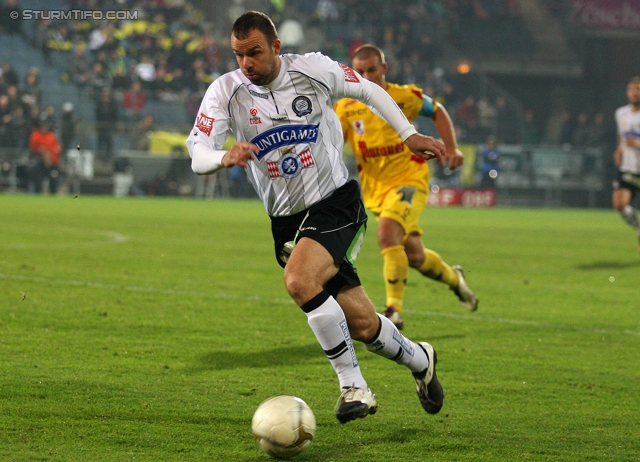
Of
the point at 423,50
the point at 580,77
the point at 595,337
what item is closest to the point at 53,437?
the point at 595,337

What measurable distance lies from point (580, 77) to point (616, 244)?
74.5 feet

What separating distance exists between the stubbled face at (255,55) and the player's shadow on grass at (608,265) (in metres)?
8.98

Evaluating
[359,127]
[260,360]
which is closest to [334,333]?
[260,360]

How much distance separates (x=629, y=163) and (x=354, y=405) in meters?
12.3

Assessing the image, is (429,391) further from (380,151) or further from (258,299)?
(258,299)

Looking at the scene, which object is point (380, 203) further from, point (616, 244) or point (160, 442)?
point (616, 244)

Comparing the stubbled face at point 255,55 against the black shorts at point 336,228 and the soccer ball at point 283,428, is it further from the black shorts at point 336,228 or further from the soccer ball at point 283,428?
the soccer ball at point 283,428

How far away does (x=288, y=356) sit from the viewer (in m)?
6.29

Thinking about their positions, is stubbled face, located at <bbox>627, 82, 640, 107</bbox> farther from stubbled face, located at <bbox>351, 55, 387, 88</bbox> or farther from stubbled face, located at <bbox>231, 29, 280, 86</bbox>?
stubbled face, located at <bbox>231, 29, 280, 86</bbox>

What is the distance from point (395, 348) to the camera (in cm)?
484

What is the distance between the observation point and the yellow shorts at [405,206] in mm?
7909

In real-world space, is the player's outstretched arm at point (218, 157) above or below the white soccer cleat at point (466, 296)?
above

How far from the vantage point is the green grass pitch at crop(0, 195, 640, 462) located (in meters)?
Result: 4.21

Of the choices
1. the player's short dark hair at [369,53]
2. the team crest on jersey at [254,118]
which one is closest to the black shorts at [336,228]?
the team crest on jersey at [254,118]
